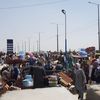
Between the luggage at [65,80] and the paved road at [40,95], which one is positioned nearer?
the paved road at [40,95]

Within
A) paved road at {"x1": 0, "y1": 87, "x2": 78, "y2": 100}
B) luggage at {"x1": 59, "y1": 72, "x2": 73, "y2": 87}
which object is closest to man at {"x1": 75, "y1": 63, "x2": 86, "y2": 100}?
paved road at {"x1": 0, "y1": 87, "x2": 78, "y2": 100}

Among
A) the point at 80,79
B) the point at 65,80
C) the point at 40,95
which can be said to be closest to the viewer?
the point at 40,95

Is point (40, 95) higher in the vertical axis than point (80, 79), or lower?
lower

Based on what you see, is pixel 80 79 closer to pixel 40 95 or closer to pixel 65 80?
pixel 40 95

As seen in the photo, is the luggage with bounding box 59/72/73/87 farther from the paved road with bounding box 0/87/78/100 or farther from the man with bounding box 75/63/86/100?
the man with bounding box 75/63/86/100

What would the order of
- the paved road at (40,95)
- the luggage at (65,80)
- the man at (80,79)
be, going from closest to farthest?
the paved road at (40,95) < the man at (80,79) < the luggage at (65,80)

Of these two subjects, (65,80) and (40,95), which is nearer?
(40,95)

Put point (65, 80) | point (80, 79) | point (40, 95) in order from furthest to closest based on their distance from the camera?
point (65, 80), point (80, 79), point (40, 95)

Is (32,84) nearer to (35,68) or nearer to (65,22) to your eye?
(35,68)

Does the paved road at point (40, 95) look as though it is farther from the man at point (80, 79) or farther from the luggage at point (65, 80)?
the luggage at point (65, 80)

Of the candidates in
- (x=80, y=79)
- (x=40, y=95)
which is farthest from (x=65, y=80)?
(x=40, y=95)

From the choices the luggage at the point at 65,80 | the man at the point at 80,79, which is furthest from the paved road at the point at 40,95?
the luggage at the point at 65,80

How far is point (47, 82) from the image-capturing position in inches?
794

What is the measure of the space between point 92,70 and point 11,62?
4.31 m
